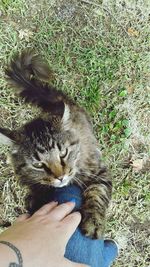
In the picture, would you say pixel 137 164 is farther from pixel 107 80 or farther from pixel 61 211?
pixel 61 211

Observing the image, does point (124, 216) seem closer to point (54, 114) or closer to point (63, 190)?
point (63, 190)

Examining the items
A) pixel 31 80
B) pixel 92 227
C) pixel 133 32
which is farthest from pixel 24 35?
pixel 92 227

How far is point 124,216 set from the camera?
326 cm

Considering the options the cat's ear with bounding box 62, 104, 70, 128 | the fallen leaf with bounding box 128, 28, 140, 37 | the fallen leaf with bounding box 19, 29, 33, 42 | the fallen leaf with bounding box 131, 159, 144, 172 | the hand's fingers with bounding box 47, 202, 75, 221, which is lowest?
the fallen leaf with bounding box 131, 159, 144, 172

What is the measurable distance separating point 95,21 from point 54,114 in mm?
1025

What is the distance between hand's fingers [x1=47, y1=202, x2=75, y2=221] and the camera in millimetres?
2340

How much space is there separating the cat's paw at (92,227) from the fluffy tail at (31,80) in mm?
683

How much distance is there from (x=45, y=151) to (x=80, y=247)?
518 millimetres

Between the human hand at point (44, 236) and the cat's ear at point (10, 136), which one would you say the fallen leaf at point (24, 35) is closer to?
the cat's ear at point (10, 136)

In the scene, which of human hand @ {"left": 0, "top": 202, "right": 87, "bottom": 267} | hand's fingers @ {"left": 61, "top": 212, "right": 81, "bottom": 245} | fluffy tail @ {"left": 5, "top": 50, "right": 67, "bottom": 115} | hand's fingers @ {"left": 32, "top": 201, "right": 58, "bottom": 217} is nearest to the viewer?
human hand @ {"left": 0, "top": 202, "right": 87, "bottom": 267}

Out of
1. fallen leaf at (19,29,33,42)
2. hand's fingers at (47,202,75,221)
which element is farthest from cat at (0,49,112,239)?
fallen leaf at (19,29,33,42)

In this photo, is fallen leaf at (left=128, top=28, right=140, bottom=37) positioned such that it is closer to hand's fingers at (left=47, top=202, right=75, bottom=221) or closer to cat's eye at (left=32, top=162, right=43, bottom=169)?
cat's eye at (left=32, top=162, right=43, bottom=169)

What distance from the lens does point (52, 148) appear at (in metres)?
2.53

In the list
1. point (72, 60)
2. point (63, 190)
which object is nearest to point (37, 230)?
point (63, 190)
